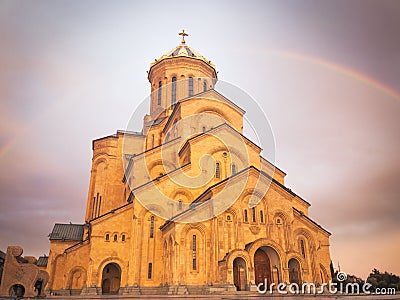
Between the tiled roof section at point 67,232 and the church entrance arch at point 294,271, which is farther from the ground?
the tiled roof section at point 67,232

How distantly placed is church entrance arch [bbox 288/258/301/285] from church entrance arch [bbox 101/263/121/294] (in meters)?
13.9

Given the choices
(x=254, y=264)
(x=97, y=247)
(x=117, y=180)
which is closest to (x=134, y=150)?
(x=117, y=180)

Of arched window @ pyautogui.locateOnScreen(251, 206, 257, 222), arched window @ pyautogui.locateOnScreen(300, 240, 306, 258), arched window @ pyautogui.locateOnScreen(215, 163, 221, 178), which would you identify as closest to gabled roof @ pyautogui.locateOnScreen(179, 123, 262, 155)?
arched window @ pyautogui.locateOnScreen(215, 163, 221, 178)

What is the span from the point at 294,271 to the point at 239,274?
414 centimetres

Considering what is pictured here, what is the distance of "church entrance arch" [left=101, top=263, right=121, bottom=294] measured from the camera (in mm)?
26344

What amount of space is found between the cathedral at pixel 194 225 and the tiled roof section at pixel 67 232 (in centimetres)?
9

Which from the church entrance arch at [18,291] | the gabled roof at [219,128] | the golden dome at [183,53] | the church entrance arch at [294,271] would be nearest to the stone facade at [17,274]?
the church entrance arch at [18,291]

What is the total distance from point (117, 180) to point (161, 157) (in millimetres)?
7926

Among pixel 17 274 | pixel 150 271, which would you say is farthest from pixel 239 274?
pixel 17 274

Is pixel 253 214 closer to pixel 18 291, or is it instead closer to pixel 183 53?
pixel 18 291

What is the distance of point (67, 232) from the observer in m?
31.5

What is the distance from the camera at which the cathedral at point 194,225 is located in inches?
792

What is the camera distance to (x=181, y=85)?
38906 mm

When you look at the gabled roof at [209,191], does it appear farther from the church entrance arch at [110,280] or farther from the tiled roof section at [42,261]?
the tiled roof section at [42,261]
